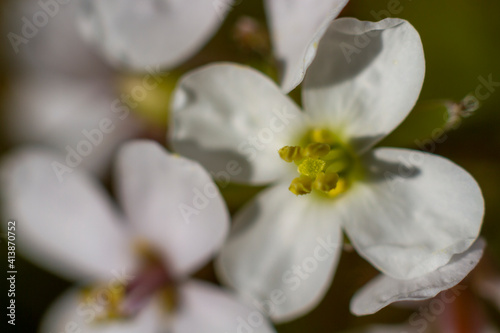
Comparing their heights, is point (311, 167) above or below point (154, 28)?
below

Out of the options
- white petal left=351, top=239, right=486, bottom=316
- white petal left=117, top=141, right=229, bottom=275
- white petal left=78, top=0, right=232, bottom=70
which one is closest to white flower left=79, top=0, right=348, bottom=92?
white petal left=78, top=0, right=232, bottom=70

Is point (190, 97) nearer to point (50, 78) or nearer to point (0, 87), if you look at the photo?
point (50, 78)

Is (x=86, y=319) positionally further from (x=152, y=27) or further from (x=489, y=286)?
(x=489, y=286)

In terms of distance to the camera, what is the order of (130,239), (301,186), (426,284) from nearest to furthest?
(426,284) < (301,186) < (130,239)

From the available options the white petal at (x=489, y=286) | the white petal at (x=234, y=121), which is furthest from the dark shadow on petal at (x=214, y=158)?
the white petal at (x=489, y=286)

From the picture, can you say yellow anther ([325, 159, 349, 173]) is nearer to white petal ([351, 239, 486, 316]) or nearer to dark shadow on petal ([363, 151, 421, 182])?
dark shadow on petal ([363, 151, 421, 182])

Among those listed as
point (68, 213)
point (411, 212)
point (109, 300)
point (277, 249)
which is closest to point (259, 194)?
point (277, 249)
